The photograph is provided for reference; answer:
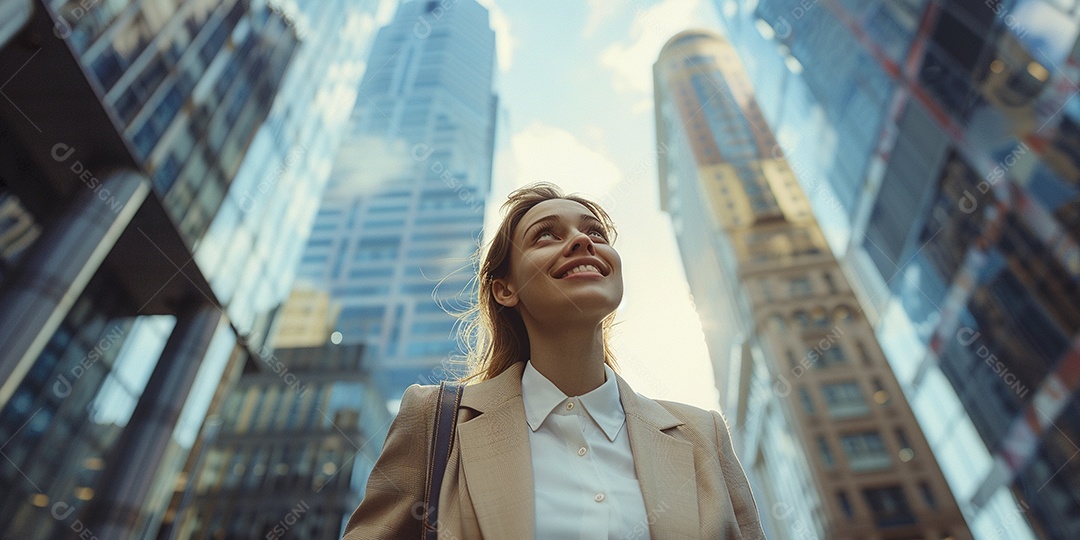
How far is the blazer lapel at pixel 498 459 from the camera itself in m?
1.70

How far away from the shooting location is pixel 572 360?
7.40ft

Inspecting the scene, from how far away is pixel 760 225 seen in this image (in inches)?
2173

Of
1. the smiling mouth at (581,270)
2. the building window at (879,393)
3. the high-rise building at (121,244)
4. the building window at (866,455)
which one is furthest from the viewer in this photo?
the building window at (879,393)

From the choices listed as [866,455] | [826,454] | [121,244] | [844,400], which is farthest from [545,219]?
[844,400]

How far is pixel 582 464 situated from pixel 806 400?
47573mm

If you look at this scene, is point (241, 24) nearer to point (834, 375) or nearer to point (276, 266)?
point (276, 266)

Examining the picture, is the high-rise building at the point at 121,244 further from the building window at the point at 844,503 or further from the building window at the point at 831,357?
the building window at the point at 831,357

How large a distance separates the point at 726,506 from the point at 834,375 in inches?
1925

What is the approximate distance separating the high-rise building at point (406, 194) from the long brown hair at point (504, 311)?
4536cm

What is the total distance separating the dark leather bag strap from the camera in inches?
68.4

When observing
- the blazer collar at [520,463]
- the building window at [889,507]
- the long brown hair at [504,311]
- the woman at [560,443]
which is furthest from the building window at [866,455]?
the blazer collar at [520,463]

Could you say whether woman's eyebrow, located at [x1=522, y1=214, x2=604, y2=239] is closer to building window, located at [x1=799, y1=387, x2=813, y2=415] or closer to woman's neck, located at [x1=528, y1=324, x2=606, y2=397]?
woman's neck, located at [x1=528, y1=324, x2=606, y2=397]

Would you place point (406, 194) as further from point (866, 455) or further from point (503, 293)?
point (503, 293)

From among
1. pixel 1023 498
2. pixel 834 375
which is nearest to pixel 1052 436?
pixel 1023 498
